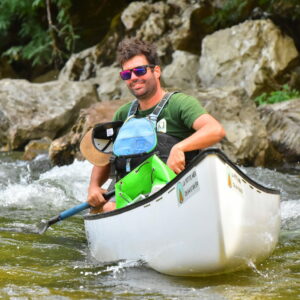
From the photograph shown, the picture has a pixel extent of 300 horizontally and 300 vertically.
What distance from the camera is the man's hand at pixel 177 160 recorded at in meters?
3.65

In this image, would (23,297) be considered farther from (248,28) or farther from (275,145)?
(248,28)

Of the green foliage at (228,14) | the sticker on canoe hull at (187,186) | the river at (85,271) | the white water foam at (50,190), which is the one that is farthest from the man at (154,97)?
the green foliage at (228,14)

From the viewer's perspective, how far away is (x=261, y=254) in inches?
148

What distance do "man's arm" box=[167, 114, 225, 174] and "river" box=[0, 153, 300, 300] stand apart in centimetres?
67

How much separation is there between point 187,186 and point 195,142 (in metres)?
0.48

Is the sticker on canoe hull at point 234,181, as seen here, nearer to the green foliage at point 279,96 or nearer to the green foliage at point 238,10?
the green foliage at point 279,96

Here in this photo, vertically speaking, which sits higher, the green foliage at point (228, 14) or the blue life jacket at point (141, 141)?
the green foliage at point (228, 14)

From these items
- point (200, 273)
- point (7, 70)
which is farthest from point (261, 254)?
point (7, 70)

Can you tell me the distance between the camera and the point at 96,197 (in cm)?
449

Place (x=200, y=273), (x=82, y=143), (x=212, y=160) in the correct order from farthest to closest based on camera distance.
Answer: (x=82, y=143) → (x=200, y=273) → (x=212, y=160)

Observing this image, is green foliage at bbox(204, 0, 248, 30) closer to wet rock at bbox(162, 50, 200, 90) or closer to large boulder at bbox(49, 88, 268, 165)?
wet rock at bbox(162, 50, 200, 90)

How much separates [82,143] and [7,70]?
14930 mm

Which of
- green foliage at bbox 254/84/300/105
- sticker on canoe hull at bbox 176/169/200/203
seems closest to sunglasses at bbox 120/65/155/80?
sticker on canoe hull at bbox 176/169/200/203

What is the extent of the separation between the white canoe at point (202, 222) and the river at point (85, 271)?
0.10 metres
